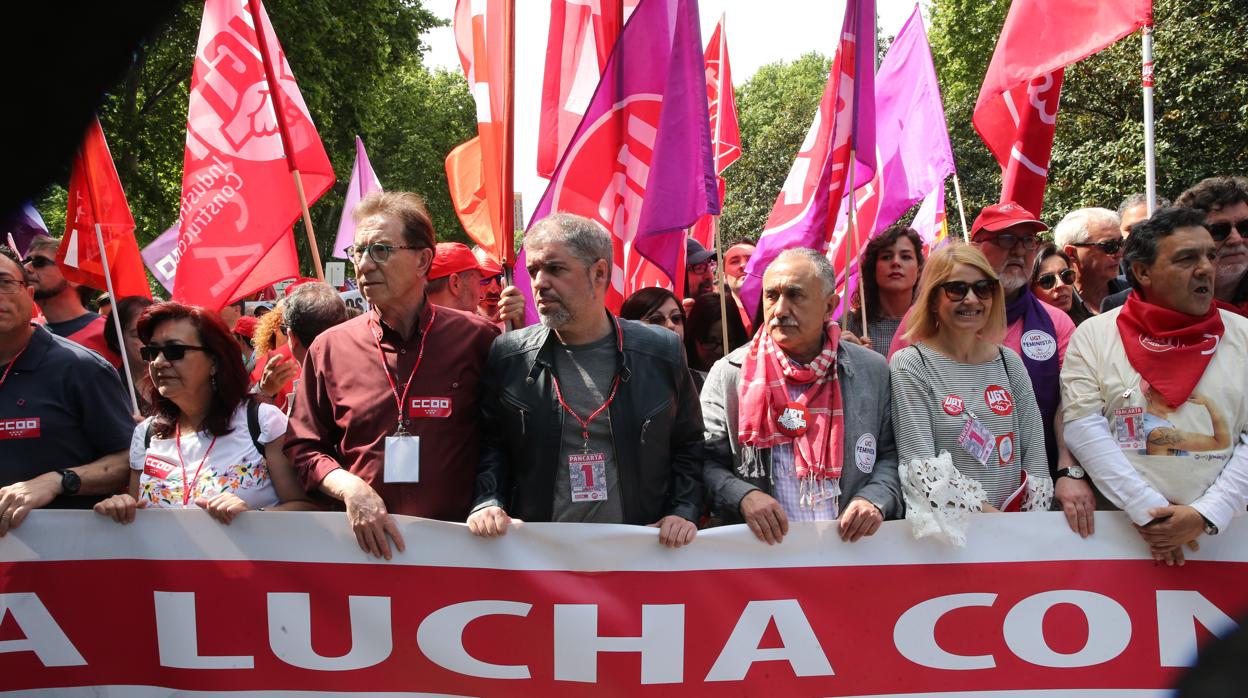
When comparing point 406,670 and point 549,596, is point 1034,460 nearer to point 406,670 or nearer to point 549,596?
point 549,596

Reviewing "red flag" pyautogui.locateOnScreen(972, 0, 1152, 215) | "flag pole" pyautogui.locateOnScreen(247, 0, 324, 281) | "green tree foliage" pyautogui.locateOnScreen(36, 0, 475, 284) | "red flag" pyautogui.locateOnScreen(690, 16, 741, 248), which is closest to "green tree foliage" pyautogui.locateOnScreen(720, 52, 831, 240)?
"green tree foliage" pyautogui.locateOnScreen(36, 0, 475, 284)

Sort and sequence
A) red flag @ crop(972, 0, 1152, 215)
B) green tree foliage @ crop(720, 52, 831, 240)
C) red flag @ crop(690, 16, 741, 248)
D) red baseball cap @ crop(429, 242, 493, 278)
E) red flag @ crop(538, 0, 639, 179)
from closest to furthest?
red baseball cap @ crop(429, 242, 493, 278) < red flag @ crop(972, 0, 1152, 215) < red flag @ crop(538, 0, 639, 179) < red flag @ crop(690, 16, 741, 248) < green tree foliage @ crop(720, 52, 831, 240)

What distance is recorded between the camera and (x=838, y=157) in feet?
16.3

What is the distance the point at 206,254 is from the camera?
17.2ft

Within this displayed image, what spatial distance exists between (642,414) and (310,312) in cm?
208

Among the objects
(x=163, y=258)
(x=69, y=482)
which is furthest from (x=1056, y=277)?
(x=163, y=258)

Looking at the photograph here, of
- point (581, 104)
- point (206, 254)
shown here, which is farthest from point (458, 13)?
point (206, 254)

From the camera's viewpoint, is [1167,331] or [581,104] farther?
[581,104]

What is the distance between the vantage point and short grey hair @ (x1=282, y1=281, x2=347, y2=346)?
4.68 meters

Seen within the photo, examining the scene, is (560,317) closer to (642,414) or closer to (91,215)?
(642,414)

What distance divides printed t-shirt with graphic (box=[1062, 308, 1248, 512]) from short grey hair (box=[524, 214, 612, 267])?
1.69 m

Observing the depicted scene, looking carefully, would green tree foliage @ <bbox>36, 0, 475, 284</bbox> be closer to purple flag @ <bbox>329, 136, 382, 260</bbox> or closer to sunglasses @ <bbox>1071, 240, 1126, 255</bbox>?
purple flag @ <bbox>329, 136, 382, 260</bbox>

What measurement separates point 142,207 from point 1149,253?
2141cm

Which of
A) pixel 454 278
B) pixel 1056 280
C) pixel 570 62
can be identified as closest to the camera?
pixel 454 278
